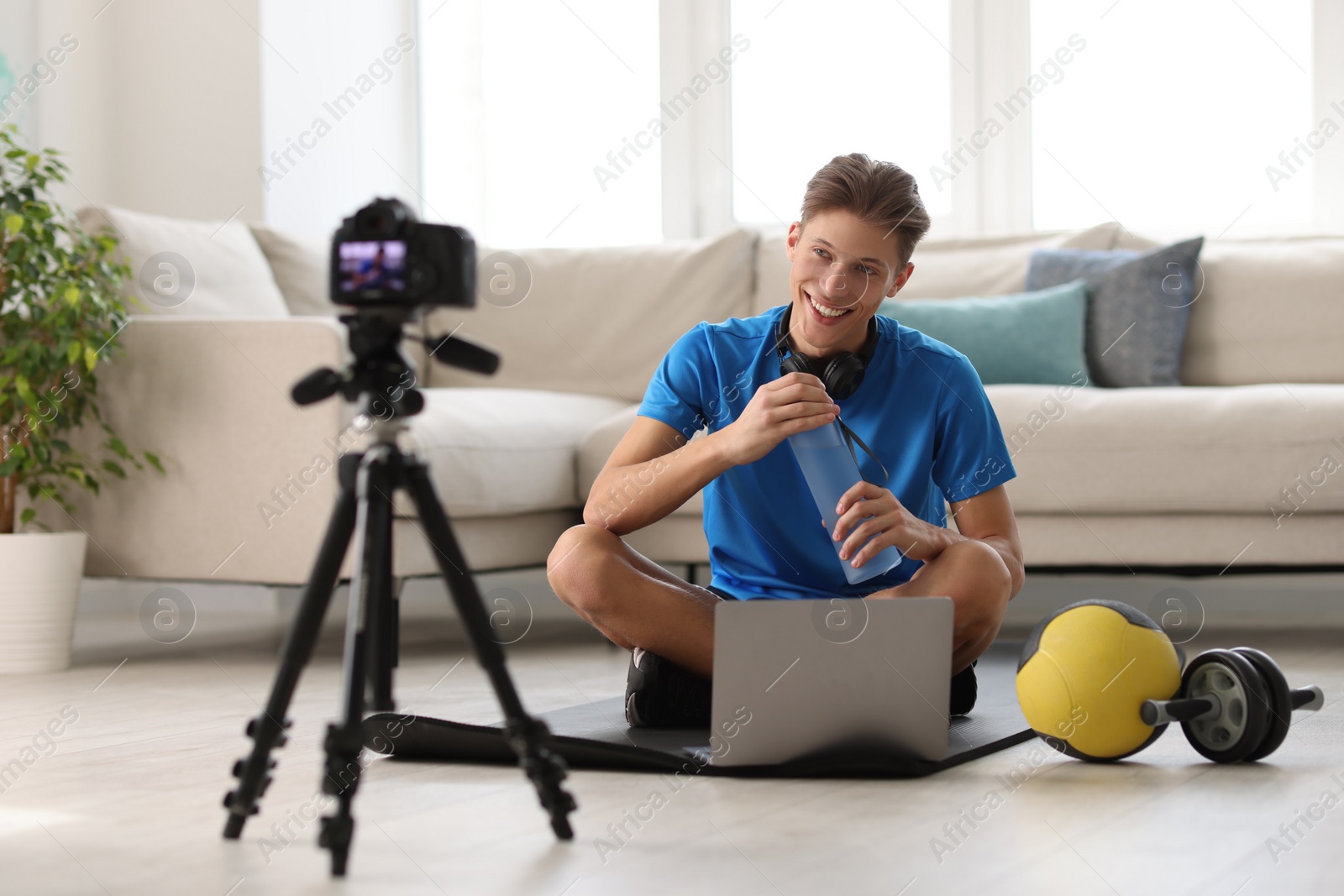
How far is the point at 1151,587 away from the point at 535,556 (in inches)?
58.2

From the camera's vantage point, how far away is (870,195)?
1.67 m

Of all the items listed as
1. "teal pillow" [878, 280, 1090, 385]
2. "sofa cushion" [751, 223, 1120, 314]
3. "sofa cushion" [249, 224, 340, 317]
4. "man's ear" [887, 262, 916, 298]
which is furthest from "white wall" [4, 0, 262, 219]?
"man's ear" [887, 262, 916, 298]

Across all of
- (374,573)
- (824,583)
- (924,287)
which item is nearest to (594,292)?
(924,287)

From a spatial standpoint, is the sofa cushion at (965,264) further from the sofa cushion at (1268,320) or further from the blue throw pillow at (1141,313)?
the sofa cushion at (1268,320)

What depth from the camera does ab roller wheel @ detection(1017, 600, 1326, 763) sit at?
4.81 ft

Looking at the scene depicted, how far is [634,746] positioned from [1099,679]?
50 centimetres

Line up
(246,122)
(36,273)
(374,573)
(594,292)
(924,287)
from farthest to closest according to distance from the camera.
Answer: (246,122) → (594,292) → (924,287) → (36,273) → (374,573)

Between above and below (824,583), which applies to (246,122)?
→ above

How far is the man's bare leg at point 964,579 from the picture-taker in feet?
5.28

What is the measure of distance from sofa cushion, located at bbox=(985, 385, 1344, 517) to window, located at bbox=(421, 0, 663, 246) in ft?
6.20

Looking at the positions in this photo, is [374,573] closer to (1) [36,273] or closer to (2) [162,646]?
(1) [36,273]

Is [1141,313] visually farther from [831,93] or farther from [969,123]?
[831,93]

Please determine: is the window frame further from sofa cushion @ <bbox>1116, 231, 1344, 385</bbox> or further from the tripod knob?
the tripod knob

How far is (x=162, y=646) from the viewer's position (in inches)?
111
